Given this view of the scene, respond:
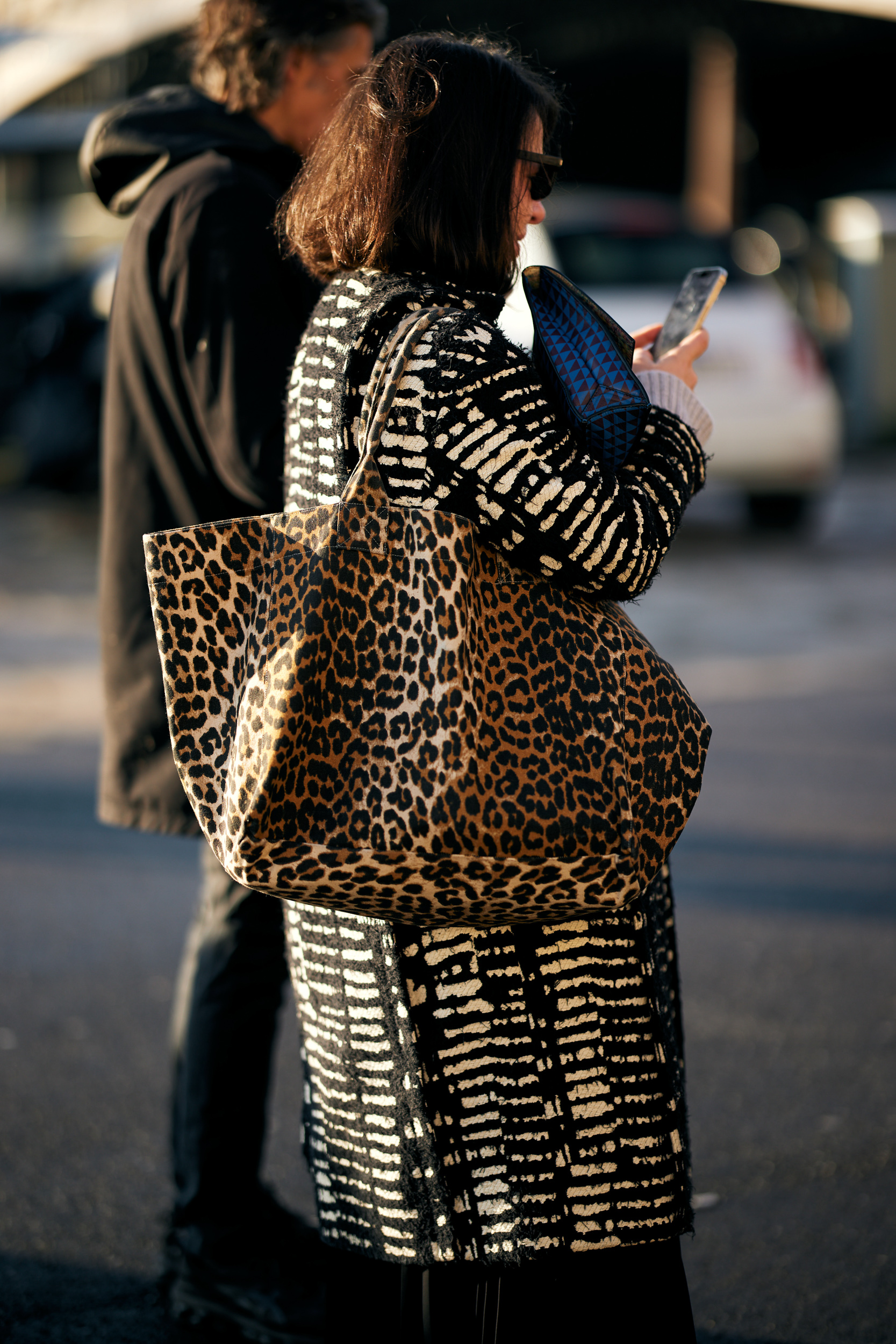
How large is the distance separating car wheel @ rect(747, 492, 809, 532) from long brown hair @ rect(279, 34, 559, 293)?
858 centimetres

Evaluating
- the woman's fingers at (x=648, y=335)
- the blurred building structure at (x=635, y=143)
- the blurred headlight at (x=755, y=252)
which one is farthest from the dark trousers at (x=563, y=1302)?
the blurred headlight at (x=755, y=252)

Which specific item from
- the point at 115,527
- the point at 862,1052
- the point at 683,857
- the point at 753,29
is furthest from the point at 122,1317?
the point at 753,29

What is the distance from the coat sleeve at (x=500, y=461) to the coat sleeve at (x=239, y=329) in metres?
0.62

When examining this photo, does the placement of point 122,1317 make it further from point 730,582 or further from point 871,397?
point 871,397

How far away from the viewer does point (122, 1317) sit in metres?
2.49

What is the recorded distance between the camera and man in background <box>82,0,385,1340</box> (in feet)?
7.56

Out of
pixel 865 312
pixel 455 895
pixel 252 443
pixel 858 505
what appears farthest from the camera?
pixel 865 312

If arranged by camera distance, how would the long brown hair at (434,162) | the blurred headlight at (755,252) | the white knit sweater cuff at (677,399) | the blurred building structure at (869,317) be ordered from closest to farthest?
1. the long brown hair at (434,162)
2. the white knit sweater cuff at (677,399)
3. the blurred headlight at (755,252)
4. the blurred building structure at (869,317)

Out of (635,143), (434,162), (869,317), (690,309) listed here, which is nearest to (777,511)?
(869,317)

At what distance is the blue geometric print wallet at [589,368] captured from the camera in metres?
1.73

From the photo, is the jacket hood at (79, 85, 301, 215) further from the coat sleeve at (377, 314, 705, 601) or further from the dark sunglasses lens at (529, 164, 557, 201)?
the coat sleeve at (377, 314, 705, 601)

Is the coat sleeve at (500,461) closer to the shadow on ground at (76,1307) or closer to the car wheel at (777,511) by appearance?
the shadow on ground at (76,1307)

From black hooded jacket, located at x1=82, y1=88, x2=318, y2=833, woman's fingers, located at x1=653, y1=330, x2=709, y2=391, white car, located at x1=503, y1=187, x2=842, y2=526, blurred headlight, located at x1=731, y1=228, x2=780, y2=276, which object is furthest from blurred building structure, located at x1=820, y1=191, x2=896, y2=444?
woman's fingers, located at x1=653, y1=330, x2=709, y2=391

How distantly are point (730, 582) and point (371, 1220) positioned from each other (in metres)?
7.03
